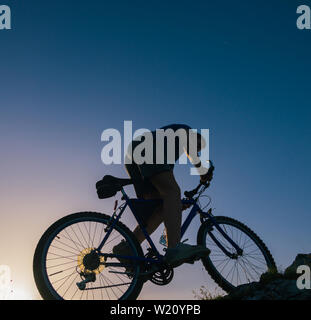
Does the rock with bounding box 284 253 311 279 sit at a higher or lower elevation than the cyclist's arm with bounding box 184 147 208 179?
lower

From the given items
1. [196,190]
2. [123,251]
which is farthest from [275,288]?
[123,251]

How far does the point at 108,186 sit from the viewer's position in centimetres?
452

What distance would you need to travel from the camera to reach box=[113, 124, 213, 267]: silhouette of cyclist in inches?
176

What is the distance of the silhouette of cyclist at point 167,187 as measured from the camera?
4.47 meters

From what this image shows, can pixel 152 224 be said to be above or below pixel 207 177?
below

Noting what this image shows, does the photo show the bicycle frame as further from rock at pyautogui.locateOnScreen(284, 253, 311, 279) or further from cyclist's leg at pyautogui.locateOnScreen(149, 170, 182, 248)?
rock at pyautogui.locateOnScreen(284, 253, 311, 279)

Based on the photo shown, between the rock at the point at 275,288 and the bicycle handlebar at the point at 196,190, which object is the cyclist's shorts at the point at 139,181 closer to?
the bicycle handlebar at the point at 196,190

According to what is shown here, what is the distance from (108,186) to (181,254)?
131 cm

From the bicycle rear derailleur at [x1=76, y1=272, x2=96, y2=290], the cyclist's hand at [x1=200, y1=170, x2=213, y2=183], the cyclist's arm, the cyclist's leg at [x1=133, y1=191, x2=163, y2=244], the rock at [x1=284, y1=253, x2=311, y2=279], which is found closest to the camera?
the bicycle rear derailleur at [x1=76, y1=272, x2=96, y2=290]

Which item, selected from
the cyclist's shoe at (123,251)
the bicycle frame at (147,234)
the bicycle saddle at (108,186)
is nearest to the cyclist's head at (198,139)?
the bicycle frame at (147,234)

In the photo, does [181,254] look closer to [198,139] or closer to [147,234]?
[147,234]

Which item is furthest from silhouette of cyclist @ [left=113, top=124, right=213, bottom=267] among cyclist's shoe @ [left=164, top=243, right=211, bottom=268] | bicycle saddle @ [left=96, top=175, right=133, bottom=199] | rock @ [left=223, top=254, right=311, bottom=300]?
rock @ [left=223, top=254, right=311, bottom=300]

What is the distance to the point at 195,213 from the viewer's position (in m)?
5.25
